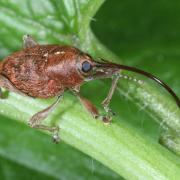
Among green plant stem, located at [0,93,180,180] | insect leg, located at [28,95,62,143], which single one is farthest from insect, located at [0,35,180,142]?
green plant stem, located at [0,93,180,180]

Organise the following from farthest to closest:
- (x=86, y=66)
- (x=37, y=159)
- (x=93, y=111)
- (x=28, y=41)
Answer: (x=37, y=159) → (x=28, y=41) → (x=86, y=66) → (x=93, y=111)

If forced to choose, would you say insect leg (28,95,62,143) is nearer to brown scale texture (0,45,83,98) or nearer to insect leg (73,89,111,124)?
insect leg (73,89,111,124)

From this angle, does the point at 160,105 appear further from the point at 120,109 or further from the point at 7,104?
the point at 120,109

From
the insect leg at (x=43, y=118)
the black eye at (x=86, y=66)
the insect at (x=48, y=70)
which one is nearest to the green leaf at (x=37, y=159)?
the insect at (x=48, y=70)

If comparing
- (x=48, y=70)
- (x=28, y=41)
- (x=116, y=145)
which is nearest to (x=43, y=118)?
(x=116, y=145)

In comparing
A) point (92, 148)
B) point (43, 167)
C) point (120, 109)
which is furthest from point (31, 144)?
point (92, 148)

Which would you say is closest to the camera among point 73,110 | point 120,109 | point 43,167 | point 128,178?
point 128,178

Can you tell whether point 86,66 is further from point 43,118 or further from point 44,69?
point 43,118
